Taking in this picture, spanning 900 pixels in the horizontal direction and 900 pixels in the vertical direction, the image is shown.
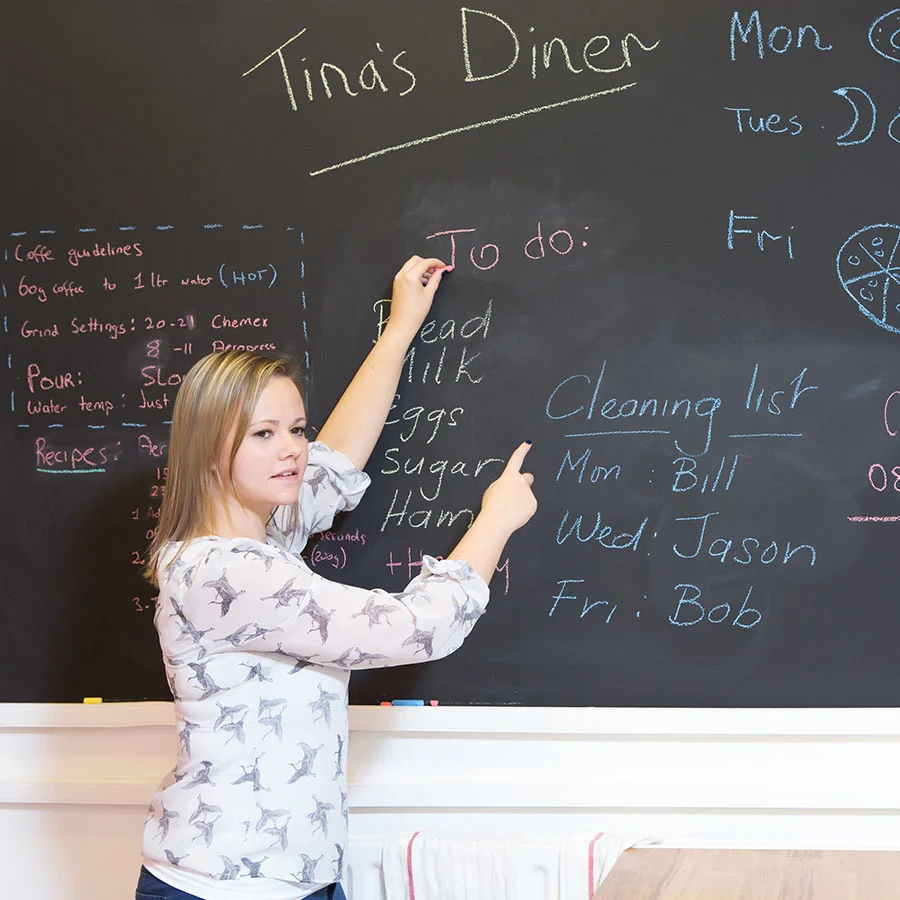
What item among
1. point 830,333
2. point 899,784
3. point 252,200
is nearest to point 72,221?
point 252,200

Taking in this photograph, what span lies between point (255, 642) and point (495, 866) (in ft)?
2.57

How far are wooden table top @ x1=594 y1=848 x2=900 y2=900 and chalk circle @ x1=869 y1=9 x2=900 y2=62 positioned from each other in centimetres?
153

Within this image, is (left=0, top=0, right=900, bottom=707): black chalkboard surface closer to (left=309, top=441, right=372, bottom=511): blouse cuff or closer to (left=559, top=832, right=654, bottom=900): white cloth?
(left=309, top=441, right=372, bottom=511): blouse cuff

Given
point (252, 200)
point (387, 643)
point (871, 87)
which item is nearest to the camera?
point (387, 643)

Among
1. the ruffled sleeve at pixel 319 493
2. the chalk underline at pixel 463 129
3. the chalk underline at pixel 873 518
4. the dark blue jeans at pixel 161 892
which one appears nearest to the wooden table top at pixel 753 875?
the dark blue jeans at pixel 161 892

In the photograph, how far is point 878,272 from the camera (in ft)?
6.64

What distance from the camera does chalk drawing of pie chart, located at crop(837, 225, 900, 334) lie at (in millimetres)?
2021

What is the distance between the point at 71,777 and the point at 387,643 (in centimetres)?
106

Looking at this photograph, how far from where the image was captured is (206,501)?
1764 millimetres

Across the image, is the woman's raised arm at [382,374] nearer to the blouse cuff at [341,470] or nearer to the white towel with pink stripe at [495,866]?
the blouse cuff at [341,470]

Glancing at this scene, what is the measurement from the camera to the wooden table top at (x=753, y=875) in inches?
68.6

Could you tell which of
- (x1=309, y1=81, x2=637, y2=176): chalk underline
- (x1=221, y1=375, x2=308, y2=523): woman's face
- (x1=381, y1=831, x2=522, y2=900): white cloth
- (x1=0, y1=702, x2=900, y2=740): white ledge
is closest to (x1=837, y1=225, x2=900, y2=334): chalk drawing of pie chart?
(x1=309, y1=81, x2=637, y2=176): chalk underline

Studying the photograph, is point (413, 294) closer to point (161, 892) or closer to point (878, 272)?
point (878, 272)

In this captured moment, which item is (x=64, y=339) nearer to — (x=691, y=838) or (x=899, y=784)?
(x=691, y=838)
